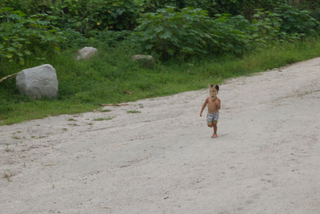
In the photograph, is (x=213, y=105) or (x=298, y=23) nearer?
(x=213, y=105)

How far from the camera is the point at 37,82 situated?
8969mm

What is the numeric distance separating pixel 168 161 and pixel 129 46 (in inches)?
313

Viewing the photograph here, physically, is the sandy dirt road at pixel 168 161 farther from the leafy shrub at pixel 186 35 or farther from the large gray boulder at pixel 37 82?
the leafy shrub at pixel 186 35

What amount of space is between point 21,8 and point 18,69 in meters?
3.55

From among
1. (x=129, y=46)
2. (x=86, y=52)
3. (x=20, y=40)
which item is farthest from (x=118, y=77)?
(x=20, y=40)

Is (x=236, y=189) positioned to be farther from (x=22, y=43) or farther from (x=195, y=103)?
(x=22, y=43)

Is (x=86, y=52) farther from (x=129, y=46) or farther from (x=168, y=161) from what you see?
(x=168, y=161)

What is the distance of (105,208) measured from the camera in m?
4.02

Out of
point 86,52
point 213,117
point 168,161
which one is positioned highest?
point 86,52

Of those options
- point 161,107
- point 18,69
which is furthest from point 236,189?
point 18,69

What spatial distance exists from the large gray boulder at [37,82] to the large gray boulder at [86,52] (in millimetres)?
2556

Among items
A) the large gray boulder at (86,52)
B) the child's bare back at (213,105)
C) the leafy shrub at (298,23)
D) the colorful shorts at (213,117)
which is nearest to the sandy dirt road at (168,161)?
the colorful shorts at (213,117)

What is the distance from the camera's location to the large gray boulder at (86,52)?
11.6 meters

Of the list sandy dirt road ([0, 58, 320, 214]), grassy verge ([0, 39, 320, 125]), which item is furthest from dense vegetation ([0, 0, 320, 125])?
sandy dirt road ([0, 58, 320, 214])
